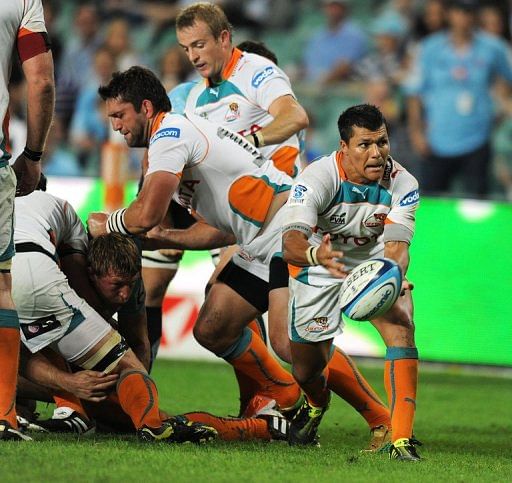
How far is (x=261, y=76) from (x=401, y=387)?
2.69 meters

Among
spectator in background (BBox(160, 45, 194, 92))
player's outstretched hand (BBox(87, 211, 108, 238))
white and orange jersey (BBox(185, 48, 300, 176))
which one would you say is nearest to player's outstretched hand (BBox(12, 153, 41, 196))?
player's outstretched hand (BBox(87, 211, 108, 238))

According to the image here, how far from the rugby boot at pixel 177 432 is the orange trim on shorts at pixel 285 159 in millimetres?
2299

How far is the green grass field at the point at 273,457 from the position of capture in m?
4.54

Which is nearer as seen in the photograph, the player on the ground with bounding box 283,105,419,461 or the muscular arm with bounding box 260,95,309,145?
the player on the ground with bounding box 283,105,419,461

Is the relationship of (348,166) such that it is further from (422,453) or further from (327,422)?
(327,422)

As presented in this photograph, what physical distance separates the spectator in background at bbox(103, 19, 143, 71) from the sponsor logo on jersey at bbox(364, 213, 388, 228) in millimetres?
9382

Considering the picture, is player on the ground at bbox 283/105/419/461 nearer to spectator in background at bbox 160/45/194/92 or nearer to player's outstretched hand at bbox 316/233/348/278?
player's outstretched hand at bbox 316/233/348/278

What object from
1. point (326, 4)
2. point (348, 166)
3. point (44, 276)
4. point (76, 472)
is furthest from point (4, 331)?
point (326, 4)

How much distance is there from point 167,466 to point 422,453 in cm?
167

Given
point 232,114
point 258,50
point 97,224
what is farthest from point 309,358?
point 258,50

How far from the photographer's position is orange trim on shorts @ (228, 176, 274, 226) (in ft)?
21.0

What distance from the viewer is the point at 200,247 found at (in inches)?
262

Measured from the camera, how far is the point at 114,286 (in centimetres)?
588

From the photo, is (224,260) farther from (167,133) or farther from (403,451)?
(403,451)
